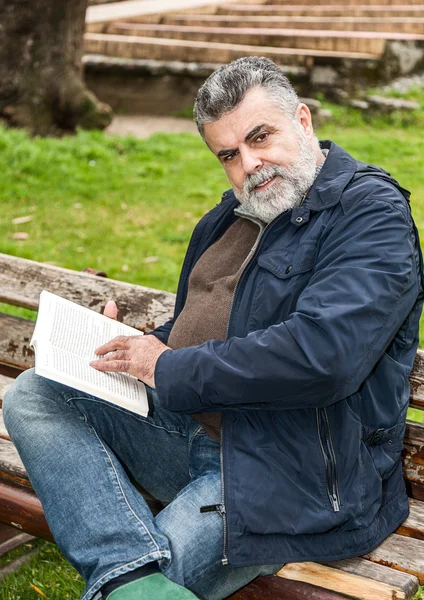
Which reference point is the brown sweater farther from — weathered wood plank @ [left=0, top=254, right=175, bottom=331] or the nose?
weathered wood plank @ [left=0, top=254, right=175, bottom=331]

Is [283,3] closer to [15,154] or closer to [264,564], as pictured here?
[15,154]

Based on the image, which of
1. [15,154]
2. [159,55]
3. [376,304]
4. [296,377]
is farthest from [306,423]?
[159,55]

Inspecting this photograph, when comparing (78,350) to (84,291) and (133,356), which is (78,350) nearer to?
(133,356)

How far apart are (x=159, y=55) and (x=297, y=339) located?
28.3ft

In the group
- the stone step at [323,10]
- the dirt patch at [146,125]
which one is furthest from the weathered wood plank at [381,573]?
the stone step at [323,10]

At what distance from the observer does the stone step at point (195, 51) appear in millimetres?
9484

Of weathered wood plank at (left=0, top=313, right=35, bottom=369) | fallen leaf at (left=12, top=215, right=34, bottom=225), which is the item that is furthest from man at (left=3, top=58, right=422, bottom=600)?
fallen leaf at (left=12, top=215, right=34, bottom=225)

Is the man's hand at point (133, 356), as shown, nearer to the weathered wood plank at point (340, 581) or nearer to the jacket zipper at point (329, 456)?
the jacket zipper at point (329, 456)

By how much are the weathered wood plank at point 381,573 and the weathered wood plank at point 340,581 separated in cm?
2

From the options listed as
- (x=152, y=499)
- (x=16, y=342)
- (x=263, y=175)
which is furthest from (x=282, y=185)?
(x=16, y=342)

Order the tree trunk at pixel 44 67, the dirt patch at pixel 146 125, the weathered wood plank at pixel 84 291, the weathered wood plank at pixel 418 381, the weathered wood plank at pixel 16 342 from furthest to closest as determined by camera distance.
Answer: the dirt patch at pixel 146 125
the tree trunk at pixel 44 67
the weathered wood plank at pixel 16 342
the weathered wood plank at pixel 84 291
the weathered wood plank at pixel 418 381

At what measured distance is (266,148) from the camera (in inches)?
107

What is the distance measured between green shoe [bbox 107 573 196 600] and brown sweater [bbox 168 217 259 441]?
0.49 meters

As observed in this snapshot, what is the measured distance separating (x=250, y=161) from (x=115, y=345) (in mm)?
687
